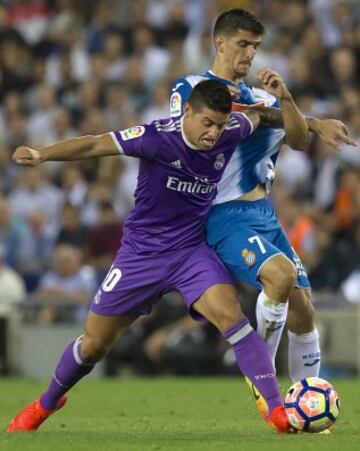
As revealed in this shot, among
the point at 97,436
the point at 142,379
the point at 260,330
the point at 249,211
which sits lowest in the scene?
the point at 142,379

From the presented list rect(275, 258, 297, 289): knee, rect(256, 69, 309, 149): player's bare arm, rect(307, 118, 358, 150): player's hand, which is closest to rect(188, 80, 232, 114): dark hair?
rect(256, 69, 309, 149): player's bare arm

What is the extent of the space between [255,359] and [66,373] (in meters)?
1.36

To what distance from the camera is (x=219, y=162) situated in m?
9.38

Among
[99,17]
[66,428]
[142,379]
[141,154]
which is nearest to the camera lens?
[141,154]

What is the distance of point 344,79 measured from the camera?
64.1 ft

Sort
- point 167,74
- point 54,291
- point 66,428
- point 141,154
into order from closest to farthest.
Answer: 1. point 141,154
2. point 66,428
3. point 54,291
4. point 167,74

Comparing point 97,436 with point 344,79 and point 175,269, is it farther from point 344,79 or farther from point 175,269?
point 344,79

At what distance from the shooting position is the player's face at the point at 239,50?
970cm

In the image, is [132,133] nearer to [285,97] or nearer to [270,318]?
[285,97]

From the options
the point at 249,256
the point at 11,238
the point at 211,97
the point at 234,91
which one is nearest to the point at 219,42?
the point at 234,91

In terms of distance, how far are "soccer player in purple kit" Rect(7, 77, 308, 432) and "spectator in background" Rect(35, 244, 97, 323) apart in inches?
302

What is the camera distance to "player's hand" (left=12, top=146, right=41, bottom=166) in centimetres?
869

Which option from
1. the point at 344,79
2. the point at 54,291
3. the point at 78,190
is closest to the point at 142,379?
the point at 54,291

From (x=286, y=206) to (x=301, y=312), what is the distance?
7.60m
